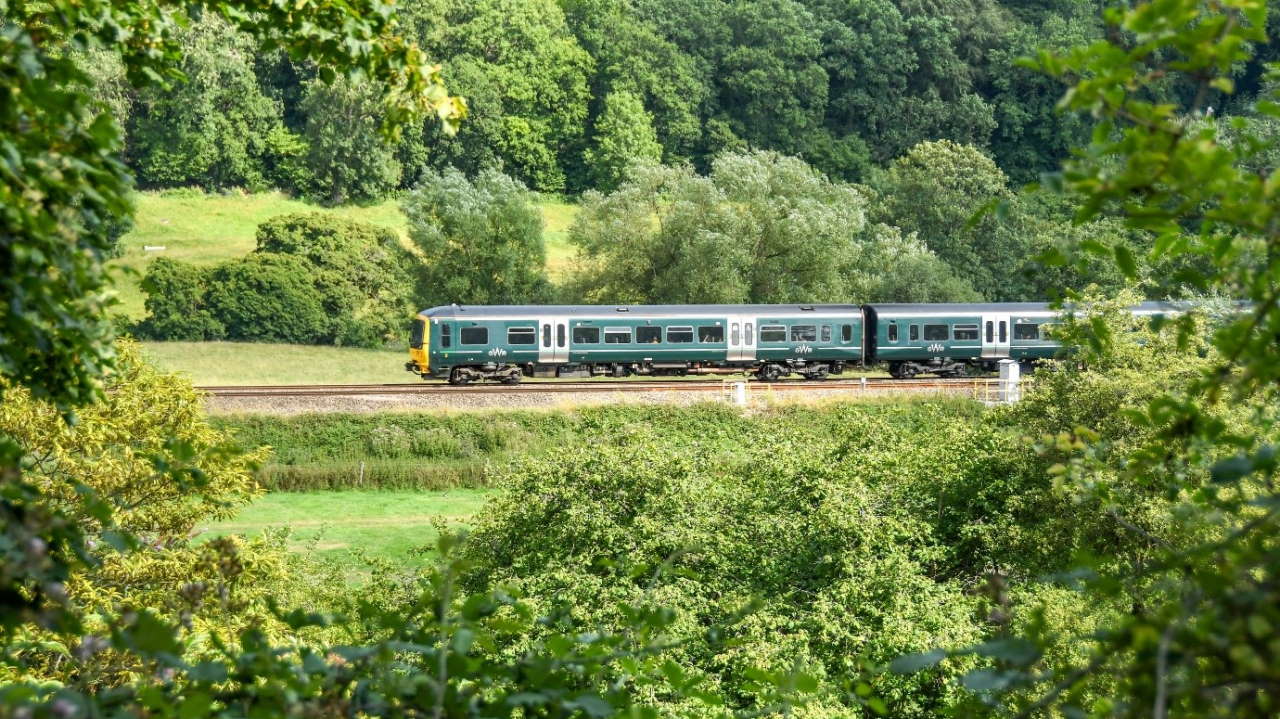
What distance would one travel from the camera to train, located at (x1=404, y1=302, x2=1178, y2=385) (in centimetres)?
3553

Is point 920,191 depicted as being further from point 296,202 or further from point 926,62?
point 296,202

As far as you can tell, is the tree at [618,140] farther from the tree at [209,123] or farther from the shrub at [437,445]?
the shrub at [437,445]

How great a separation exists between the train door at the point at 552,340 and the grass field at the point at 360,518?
4924 millimetres

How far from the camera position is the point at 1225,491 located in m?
13.1

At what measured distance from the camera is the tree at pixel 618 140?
73125mm

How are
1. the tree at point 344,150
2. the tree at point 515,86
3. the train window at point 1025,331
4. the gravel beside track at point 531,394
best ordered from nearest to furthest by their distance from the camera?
the gravel beside track at point 531,394 → the train window at point 1025,331 → the tree at point 344,150 → the tree at point 515,86

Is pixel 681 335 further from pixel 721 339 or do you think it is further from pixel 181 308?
pixel 181 308

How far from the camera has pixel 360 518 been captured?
3055 centimetres

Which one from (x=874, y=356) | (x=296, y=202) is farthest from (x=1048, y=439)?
(x=296, y=202)

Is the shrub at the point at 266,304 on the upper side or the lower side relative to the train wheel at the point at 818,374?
upper

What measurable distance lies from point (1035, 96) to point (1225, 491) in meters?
70.9

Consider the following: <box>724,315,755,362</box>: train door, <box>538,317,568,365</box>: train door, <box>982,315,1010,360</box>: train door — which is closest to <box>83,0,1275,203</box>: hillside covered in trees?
<box>538,317,568,365</box>: train door

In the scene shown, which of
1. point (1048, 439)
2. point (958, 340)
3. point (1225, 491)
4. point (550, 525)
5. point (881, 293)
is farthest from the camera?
point (881, 293)

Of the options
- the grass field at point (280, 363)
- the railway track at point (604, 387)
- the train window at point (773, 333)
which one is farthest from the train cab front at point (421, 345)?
the train window at point (773, 333)
